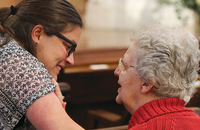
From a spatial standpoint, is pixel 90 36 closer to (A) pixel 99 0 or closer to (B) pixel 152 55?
(A) pixel 99 0

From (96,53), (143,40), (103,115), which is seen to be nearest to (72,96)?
(103,115)

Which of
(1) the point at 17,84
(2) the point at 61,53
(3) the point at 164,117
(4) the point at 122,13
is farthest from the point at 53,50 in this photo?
(4) the point at 122,13

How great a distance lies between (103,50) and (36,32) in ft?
13.4

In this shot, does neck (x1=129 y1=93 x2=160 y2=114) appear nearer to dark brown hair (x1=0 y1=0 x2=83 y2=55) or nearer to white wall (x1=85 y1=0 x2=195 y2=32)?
dark brown hair (x1=0 y1=0 x2=83 y2=55)

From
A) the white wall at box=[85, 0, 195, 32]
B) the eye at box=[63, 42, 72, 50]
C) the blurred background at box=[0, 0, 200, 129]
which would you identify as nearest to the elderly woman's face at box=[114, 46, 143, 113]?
the eye at box=[63, 42, 72, 50]

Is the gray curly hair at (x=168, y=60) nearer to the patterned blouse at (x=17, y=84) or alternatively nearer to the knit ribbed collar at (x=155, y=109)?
the knit ribbed collar at (x=155, y=109)

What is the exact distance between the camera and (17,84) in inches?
53.9

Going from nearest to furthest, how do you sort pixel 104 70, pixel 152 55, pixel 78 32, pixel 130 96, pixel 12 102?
pixel 12 102, pixel 152 55, pixel 130 96, pixel 78 32, pixel 104 70

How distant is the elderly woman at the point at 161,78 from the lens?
58.4 inches

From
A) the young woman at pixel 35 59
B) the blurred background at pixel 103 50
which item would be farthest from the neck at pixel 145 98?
the blurred background at pixel 103 50

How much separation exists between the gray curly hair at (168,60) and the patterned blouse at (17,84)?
47 centimetres

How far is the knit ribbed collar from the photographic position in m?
1.51

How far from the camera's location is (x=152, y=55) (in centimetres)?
150

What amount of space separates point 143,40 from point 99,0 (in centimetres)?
445
